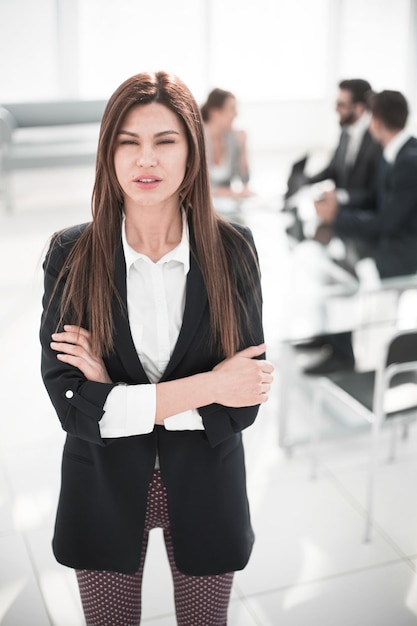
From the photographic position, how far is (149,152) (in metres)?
1.51

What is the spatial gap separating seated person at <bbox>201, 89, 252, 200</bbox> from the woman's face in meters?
3.48

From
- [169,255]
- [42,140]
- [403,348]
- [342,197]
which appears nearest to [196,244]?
[169,255]

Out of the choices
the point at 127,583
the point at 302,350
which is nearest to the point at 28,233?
the point at 302,350

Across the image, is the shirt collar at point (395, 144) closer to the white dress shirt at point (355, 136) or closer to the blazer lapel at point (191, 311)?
the white dress shirt at point (355, 136)

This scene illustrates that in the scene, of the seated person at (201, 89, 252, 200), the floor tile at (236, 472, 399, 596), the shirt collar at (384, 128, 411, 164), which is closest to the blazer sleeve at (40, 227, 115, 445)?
the floor tile at (236, 472, 399, 596)

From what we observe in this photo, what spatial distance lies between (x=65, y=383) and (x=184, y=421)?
255mm

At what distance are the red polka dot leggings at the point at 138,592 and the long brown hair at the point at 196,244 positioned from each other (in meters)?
0.38

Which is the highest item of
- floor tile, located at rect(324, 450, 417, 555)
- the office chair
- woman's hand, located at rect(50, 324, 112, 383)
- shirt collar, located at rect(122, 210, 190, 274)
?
shirt collar, located at rect(122, 210, 190, 274)

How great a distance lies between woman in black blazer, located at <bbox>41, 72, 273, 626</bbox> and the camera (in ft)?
5.08

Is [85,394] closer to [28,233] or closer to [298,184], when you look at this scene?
[298,184]

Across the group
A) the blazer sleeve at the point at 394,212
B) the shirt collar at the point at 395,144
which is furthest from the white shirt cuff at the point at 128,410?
the shirt collar at the point at 395,144

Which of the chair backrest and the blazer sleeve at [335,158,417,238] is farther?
the blazer sleeve at [335,158,417,238]

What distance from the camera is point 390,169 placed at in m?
3.99

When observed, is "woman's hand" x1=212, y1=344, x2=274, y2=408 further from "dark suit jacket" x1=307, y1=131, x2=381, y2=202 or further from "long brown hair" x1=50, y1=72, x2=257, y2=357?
"dark suit jacket" x1=307, y1=131, x2=381, y2=202
